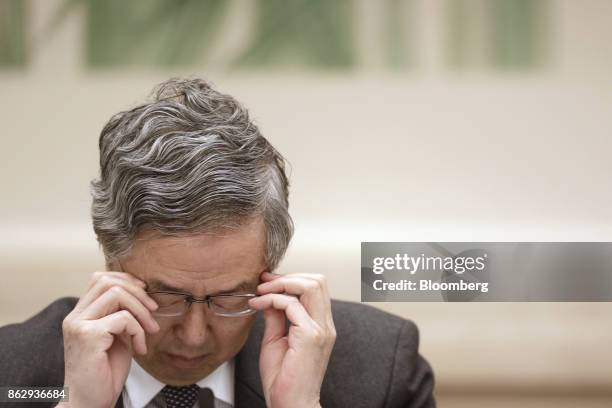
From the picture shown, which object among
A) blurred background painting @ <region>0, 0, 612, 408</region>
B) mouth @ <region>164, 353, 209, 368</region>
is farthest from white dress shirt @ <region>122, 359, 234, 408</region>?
blurred background painting @ <region>0, 0, 612, 408</region>

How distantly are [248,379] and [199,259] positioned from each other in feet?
Answer: 1.63

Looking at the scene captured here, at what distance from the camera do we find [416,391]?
87.0 inches

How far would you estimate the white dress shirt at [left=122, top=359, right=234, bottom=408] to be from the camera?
6.86 ft

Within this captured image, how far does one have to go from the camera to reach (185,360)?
1935 millimetres

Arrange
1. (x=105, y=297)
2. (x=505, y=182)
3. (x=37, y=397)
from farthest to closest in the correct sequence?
(x=505, y=182) < (x=37, y=397) < (x=105, y=297)

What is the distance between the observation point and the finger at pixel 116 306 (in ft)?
5.96

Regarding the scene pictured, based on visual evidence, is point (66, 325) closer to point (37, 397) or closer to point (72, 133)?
point (37, 397)

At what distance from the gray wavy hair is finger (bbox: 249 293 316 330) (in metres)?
0.10

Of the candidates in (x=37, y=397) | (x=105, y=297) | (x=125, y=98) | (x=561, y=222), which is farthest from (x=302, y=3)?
(x=37, y=397)

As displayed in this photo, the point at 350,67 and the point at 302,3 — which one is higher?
the point at 302,3

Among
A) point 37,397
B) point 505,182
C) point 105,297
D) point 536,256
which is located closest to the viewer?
point 105,297

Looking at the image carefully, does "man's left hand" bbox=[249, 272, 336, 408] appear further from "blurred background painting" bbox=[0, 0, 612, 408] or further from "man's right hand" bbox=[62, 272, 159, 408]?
"blurred background painting" bbox=[0, 0, 612, 408]

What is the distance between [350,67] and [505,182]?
0.63 metres

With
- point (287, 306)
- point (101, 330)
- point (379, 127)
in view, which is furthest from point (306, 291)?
point (379, 127)
